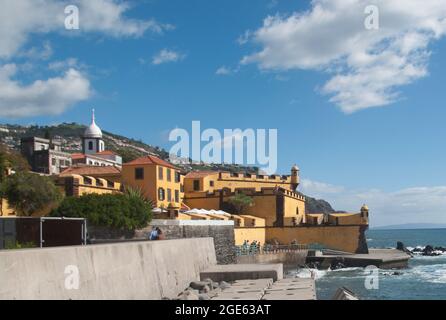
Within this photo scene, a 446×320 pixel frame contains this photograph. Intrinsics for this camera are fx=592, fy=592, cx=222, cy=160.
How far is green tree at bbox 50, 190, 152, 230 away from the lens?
30.8 meters

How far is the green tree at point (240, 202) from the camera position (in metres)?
56.1

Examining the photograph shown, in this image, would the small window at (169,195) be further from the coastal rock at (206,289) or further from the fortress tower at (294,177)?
the coastal rock at (206,289)

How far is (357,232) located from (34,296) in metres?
50.4

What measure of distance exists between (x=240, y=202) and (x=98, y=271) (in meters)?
47.0

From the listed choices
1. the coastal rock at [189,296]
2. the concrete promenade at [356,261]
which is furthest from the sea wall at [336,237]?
the coastal rock at [189,296]

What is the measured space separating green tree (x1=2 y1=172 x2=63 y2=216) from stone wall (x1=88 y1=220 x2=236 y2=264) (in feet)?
22.8

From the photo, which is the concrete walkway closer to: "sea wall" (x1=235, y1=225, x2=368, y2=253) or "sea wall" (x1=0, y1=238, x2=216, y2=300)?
"sea wall" (x1=0, y1=238, x2=216, y2=300)

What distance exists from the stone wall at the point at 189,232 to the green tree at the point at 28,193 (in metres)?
6.94

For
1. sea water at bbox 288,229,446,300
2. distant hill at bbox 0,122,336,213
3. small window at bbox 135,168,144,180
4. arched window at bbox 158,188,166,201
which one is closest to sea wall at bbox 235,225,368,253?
sea water at bbox 288,229,446,300

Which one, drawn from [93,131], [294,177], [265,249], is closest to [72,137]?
[93,131]

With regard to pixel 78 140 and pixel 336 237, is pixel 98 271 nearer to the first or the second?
pixel 336 237
